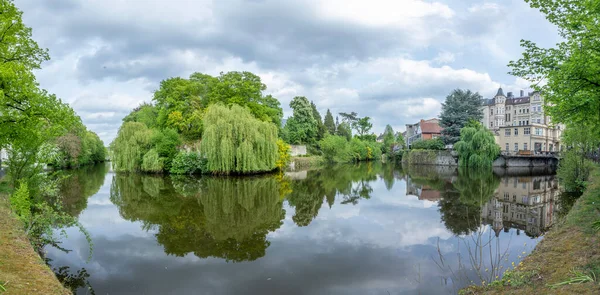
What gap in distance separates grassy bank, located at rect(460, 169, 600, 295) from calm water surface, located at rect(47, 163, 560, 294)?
431 mm

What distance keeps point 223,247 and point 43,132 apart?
8910mm

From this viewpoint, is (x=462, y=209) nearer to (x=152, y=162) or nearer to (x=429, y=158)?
(x=152, y=162)

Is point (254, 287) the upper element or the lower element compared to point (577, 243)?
lower

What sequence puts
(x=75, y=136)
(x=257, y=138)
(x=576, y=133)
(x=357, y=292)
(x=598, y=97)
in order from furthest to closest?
1. (x=75, y=136)
2. (x=257, y=138)
3. (x=576, y=133)
4. (x=598, y=97)
5. (x=357, y=292)

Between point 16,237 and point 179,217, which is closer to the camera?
point 16,237

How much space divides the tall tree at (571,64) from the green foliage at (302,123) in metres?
43.4

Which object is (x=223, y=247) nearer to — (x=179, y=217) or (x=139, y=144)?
(x=179, y=217)

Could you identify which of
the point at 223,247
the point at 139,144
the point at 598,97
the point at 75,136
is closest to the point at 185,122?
the point at 139,144

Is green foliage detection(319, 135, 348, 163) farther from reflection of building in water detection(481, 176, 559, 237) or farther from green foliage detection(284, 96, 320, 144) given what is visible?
reflection of building in water detection(481, 176, 559, 237)

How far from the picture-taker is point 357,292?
6.72 metres

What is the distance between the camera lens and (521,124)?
6200 centimetres

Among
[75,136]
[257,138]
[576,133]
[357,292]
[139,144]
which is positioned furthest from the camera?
[75,136]

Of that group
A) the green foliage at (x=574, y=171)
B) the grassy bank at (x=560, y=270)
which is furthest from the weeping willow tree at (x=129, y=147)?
the green foliage at (x=574, y=171)

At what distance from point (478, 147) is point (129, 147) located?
40783 mm
